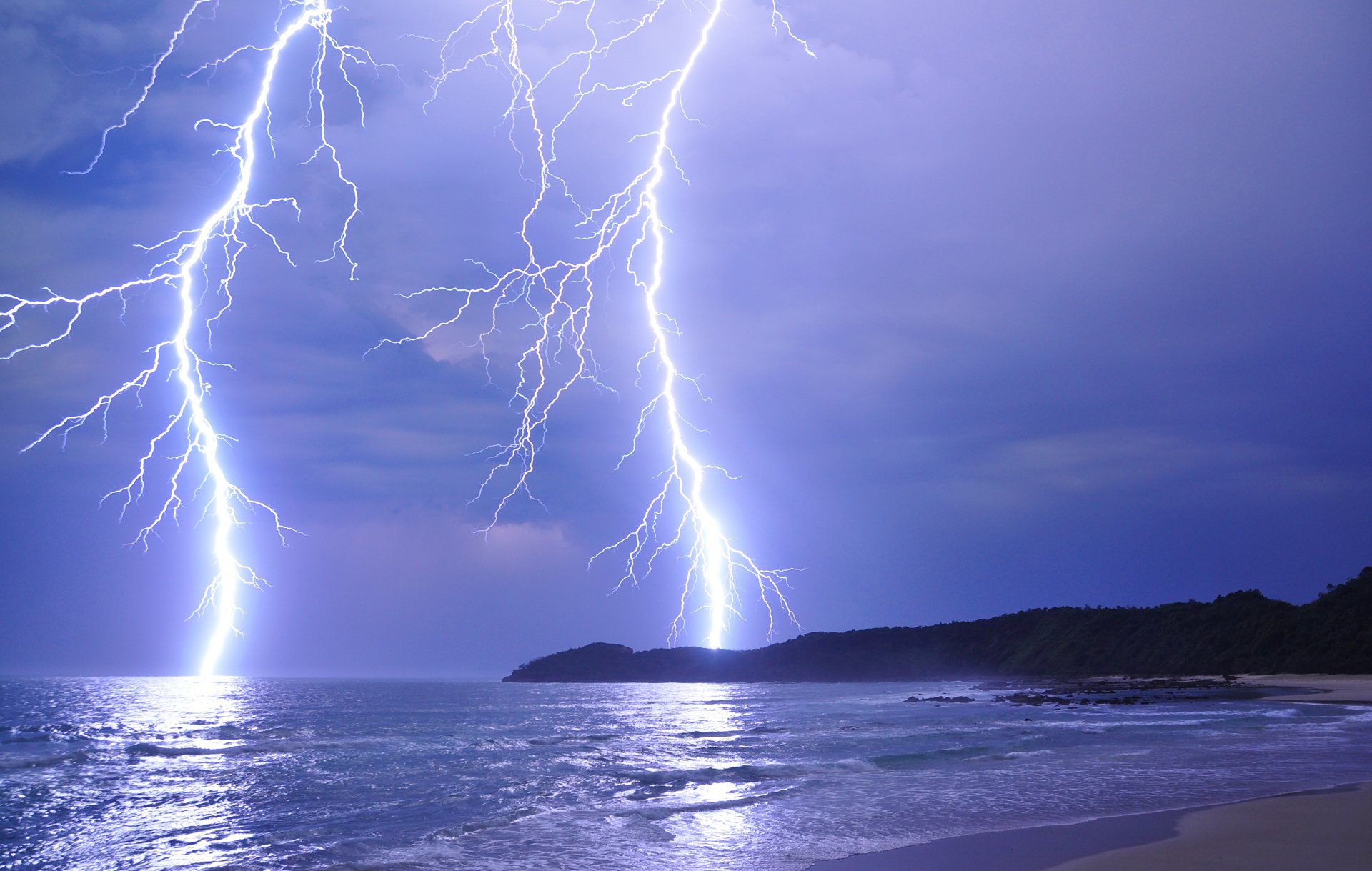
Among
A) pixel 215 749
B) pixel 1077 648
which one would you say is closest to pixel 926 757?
pixel 215 749

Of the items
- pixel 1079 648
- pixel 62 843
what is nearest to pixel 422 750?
pixel 62 843

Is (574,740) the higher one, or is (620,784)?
(620,784)

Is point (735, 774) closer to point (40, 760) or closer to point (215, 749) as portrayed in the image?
point (215, 749)

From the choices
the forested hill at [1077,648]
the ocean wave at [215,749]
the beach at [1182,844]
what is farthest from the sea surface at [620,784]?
the forested hill at [1077,648]

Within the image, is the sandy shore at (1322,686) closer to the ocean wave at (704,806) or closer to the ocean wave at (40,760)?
the ocean wave at (704,806)

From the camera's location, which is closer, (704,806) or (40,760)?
(704,806)

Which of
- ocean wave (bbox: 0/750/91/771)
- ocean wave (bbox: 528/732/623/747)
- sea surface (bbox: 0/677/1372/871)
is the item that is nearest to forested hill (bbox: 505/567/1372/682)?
sea surface (bbox: 0/677/1372/871)
